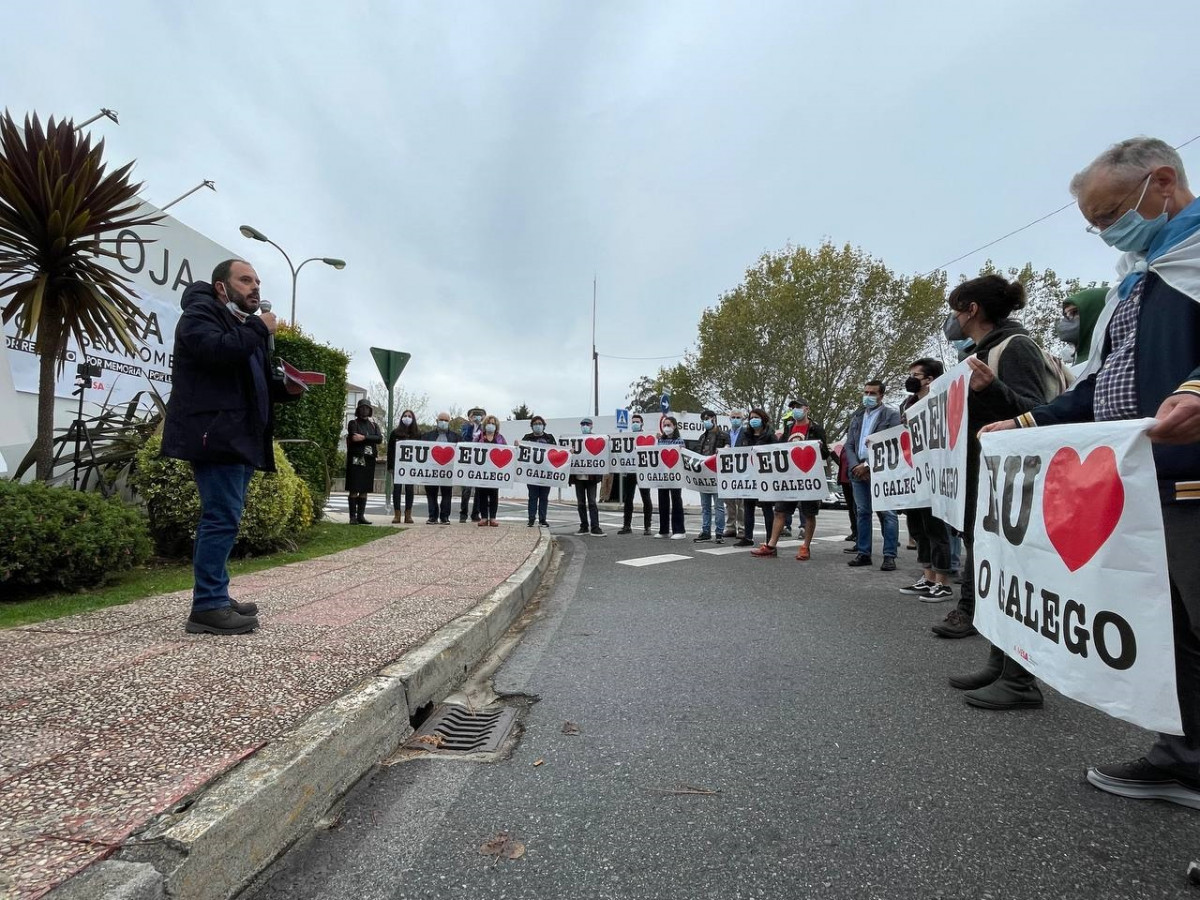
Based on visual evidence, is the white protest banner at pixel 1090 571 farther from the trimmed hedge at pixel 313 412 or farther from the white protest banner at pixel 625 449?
the white protest banner at pixel 625 449

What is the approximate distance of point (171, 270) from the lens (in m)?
8.09

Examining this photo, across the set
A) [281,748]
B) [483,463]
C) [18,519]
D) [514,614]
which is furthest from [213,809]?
[483,463]

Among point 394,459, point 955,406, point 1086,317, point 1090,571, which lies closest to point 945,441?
point 955,406

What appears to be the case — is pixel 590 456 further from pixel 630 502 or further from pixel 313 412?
pixel 313 412

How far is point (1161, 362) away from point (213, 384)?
3.92m

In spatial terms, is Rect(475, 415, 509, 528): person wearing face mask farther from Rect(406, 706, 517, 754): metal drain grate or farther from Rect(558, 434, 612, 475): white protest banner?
Rect(406, 706, 517, 754): metal drain grate

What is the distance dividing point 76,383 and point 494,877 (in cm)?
765

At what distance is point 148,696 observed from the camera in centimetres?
245

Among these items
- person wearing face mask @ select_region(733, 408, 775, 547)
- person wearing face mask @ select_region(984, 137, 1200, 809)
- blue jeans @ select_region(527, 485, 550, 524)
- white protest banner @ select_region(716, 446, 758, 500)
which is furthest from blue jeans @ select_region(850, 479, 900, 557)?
blue jeans @ select_region(527, 485, 550, 524)

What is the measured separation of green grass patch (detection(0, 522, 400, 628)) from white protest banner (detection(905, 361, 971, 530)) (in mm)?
5150

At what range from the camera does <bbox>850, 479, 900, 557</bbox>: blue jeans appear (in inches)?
285

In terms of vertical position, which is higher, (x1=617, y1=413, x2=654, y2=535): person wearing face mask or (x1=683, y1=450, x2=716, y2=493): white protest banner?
(x1=683, y1=450, x2=716, y2=493): white protest banner

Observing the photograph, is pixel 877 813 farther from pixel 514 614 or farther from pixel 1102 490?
pixel 514 614

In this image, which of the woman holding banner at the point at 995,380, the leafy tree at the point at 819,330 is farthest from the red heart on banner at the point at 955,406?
the leafy tree at the point at 819,330
